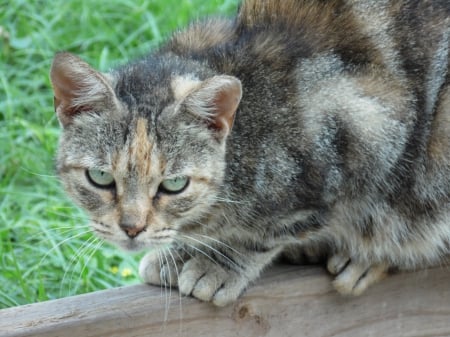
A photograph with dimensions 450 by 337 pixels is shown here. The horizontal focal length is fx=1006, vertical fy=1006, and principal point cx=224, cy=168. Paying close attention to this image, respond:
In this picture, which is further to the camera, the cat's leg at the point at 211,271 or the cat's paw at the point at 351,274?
the cat's paw at the point at 351,274

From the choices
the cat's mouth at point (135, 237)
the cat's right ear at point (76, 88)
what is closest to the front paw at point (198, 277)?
the cat's mouth at point (135, 237)

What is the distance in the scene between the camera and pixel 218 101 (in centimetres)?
206

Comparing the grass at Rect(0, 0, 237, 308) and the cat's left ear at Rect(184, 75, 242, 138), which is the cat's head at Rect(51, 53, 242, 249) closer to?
the cat's left ear at Rect(184, 75, 242, 138)

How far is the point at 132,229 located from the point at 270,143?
0.37 meters

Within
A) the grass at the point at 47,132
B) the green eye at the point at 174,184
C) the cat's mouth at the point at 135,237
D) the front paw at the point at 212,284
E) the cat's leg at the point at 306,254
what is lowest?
the grass at the point at 47,132

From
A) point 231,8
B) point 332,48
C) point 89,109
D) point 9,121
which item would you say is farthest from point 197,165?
point 231,8

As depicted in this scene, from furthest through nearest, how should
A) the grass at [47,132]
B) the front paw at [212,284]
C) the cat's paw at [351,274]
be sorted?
the grass at [47,132] < the cat's paw at [351,274] < the front paw at [212,284]

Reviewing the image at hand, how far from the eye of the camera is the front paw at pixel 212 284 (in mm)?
2234

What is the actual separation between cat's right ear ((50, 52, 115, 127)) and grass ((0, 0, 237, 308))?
0.22m

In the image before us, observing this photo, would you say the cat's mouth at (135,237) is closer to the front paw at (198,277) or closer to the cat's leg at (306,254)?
the front paw at (198,277)

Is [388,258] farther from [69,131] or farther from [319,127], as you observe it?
[69,131]

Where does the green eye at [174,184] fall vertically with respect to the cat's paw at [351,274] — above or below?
above

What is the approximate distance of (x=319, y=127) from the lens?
221cm

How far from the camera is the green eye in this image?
206 cm
